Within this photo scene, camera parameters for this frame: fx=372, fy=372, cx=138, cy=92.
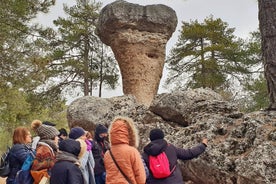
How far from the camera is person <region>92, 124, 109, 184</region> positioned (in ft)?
20.3

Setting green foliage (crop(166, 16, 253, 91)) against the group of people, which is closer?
the group of people

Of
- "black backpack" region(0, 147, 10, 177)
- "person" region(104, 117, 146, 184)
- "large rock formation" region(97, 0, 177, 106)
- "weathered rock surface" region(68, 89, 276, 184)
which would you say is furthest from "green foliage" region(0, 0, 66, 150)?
"person" region(104, 117, 146, 184)

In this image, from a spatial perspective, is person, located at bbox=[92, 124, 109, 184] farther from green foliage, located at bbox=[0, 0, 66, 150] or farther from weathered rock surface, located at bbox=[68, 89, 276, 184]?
green foliage, located at bbox=[0, 0, 66, 150]

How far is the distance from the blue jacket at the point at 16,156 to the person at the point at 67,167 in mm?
1897

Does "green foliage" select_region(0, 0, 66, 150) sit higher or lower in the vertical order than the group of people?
higher

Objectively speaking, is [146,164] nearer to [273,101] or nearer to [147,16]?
[273,101]

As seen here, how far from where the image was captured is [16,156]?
19.2ft

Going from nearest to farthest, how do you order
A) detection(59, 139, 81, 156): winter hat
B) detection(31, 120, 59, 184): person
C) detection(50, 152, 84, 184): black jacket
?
detection(50, 152, 84, 184): black jacket, detection(59, 139, 81, 156): winter hat, detection(31, 120, 59, 184): person

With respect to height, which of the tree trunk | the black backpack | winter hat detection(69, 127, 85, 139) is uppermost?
the tree trunk

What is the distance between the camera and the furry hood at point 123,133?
4.55m

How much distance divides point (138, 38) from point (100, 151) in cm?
1245

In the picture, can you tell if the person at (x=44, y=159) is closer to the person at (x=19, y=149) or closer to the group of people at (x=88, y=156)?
the group of people at (x=88, y=156)

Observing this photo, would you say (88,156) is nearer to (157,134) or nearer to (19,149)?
(157,134)

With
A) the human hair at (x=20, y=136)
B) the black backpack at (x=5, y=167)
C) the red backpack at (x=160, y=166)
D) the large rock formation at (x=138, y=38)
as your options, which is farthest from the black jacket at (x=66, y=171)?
the large rock formation at (x=138, y=38)
